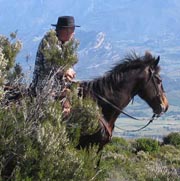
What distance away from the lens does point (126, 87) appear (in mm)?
9422

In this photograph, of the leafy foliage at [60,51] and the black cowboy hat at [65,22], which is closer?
the leafy foliage at [60,51]

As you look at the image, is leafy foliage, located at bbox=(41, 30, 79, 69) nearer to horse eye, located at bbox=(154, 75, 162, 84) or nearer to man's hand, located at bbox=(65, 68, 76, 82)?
man's hand, located at bbox=(65, 68, 76, 82)

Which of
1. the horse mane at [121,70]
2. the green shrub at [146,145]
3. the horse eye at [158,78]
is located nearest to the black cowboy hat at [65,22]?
the horse mane at [121,70]

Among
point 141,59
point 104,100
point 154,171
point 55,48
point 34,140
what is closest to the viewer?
point 34,140

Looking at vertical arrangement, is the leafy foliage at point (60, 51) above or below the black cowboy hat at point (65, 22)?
below

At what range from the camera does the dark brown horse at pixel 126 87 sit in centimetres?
903

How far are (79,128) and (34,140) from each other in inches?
35.0

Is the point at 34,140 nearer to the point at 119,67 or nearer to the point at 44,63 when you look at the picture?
the point at 44,63

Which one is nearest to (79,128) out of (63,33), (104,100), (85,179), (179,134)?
(85,179)

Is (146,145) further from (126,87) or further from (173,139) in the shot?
(126,87)

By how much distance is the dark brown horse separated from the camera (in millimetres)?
9027

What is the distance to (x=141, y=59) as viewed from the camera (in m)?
9.72

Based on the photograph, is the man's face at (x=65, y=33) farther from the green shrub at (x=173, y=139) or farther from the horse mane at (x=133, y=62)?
the green shrub at (x=173, y=139)

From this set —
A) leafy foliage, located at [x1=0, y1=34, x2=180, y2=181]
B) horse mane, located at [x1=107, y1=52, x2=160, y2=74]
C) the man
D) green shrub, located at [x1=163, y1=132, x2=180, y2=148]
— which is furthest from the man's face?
green shrub, located at [x1=163, y1=132, x2=180, y2=148]
